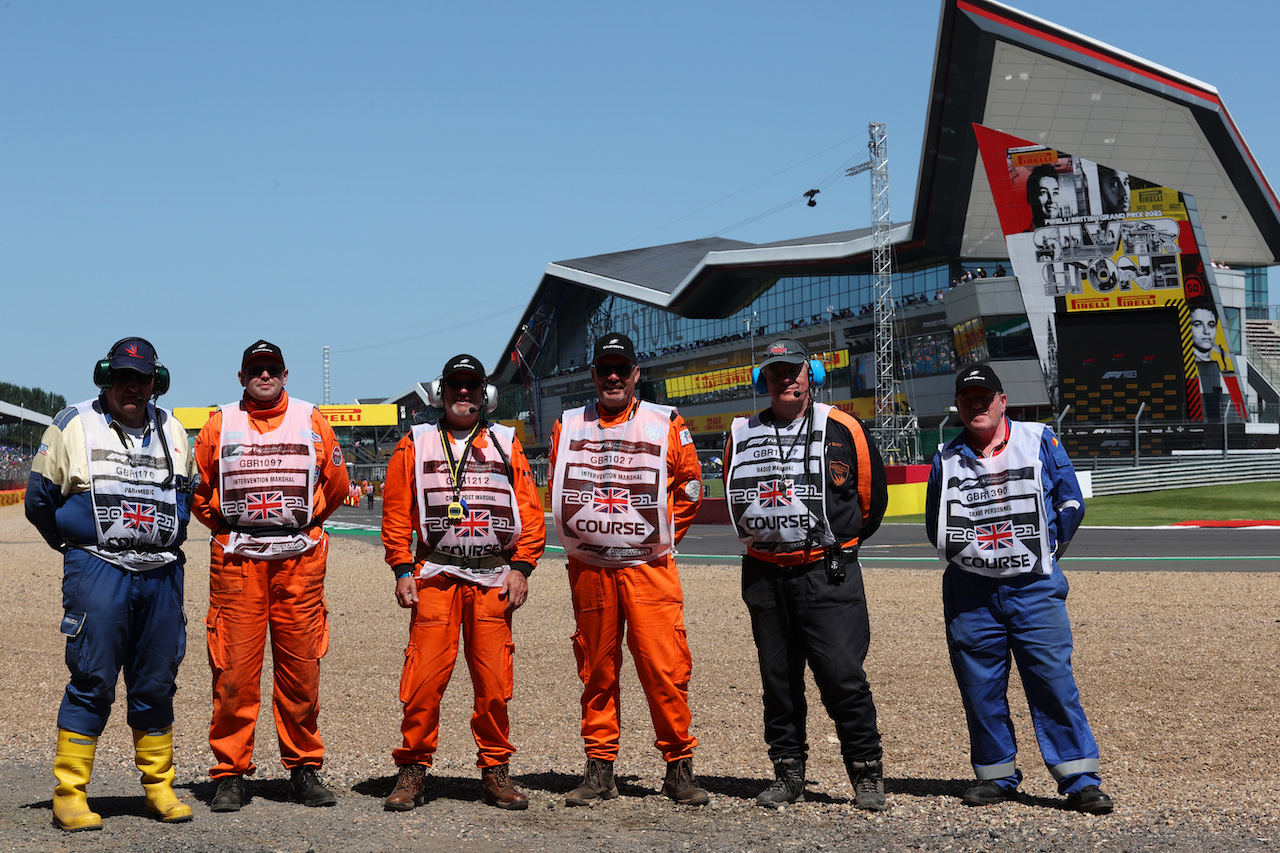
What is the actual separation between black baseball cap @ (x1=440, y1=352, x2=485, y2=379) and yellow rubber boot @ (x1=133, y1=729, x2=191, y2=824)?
2102mm

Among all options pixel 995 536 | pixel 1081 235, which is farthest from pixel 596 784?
pixel 1081 235

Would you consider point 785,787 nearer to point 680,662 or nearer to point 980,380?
point 680,662

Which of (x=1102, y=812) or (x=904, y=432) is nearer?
(x=1102, y=812)

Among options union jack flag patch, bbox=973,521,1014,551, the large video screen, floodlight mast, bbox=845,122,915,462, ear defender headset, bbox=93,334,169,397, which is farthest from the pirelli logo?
union jack flag patch, bbox=973,521,1014,551

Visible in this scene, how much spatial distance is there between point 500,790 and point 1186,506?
33.1 metres

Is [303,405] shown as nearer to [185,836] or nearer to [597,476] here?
[597,476]

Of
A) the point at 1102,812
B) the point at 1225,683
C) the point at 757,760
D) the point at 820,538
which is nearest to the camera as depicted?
the point at 1102,812

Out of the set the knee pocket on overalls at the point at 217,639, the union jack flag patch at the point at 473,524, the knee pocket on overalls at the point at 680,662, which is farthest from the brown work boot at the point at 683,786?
the knee pocket on overalls at the point at 217,639

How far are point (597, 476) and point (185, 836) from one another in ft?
7.76

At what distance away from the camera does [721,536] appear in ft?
87.9

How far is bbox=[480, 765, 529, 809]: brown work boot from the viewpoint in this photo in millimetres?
5031

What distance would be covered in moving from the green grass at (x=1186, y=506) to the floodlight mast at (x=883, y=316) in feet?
43.1

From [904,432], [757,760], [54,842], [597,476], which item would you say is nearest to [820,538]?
[597,476]

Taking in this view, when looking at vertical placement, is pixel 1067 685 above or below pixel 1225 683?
above
